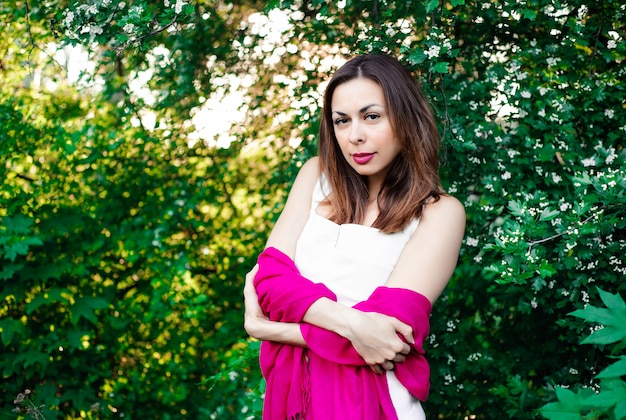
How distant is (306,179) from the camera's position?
101 inches

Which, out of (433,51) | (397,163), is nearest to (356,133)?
(397,163)

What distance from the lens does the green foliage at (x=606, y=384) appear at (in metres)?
1.54

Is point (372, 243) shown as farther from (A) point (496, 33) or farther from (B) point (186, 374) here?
(B) point (186, 374)

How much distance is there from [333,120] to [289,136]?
5.99 feet

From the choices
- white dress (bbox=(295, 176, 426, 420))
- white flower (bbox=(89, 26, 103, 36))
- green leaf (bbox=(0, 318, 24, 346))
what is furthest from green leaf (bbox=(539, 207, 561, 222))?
green leaf (bbox=(0, 318, 24, 346))

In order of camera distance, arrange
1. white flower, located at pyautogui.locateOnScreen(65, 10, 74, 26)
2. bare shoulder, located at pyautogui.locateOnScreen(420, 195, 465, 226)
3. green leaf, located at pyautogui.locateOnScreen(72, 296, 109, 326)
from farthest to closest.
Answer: green leaf, located at pyautogui.locateOnScreen(72, 296, 109, 326), white flower, located at pyautogui.locateOnScreen(65, 10, 74, 26), bare shoulder, located at pyautogui.locateOnScreen(420, 195, 465, 226)

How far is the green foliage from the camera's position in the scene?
1539 mm

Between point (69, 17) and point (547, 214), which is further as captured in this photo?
point (69, 17)

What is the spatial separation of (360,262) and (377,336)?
295 millimetres

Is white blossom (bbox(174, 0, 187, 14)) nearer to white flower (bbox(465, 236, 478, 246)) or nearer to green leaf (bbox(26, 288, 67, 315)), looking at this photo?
white flower (bbox(465, 236, 478, 246))

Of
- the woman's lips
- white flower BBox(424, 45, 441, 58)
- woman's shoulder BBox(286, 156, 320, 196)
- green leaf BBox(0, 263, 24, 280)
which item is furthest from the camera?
green leaf BBox(0, 263, 24, 280)

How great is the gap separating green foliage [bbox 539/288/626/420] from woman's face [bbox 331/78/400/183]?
2.94ft

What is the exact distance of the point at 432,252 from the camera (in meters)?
2.13

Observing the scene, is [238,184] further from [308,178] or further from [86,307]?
[308,178]
